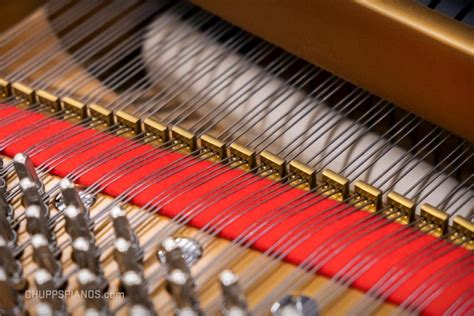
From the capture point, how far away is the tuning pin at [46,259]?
1401mm

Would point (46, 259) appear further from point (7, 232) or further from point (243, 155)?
point (243, 155)

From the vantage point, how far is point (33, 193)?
1.51m

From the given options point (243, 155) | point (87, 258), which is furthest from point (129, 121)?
point (87, 258)

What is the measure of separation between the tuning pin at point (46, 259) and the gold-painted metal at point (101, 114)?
50 centimetres

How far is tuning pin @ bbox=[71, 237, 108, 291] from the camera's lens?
1417 millimetres

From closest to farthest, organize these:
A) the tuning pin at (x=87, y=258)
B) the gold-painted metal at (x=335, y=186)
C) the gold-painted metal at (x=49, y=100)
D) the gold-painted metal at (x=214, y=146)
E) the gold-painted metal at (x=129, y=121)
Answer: the tuning pin at (x=87, y=258)
the gold-painted metal at (x=335, y=186)
the gold-painted metal at (x=214, y=146)
the gold-painted metal at (x=129, y=121)
the gold-painted metal at (x=49, y=100)

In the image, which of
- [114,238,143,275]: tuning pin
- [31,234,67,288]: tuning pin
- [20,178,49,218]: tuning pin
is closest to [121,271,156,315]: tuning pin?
[114,238,143,275]: tuning pin

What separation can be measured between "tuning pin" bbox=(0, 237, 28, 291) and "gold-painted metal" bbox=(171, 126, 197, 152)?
495 millimetres

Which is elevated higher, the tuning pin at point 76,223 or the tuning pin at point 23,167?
the tuning pin at point 23,167

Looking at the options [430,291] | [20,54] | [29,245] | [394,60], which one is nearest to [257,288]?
[430,291]

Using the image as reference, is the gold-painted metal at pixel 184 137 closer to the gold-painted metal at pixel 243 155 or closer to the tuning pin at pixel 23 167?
the gold-painted metal at pixel 243 155

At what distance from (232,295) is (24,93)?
97 centimetres

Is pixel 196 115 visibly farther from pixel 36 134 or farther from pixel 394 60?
pixel 394 60

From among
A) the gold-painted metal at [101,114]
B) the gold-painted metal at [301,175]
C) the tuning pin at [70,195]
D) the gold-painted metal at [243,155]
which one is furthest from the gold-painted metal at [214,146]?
the tuning pin at [70,195]
